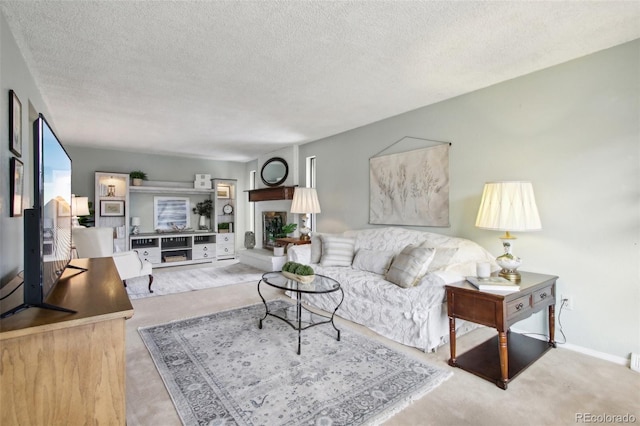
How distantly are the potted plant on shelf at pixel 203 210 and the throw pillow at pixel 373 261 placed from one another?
470 cm

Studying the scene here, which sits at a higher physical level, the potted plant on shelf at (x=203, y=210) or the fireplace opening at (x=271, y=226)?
the potted plant on shelf at (x=203, y=210)

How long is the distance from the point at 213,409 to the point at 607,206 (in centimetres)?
318

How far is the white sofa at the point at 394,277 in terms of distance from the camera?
260 cm

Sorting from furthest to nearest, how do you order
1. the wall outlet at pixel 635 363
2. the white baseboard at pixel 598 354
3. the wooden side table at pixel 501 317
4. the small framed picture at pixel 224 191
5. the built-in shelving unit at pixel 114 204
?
the small framed picture at pixel 224 191, the built-in shelving unit at pixel 114 204, the white baseboard at pixel 598 354, the wall outlet at pixel 635 363, the wooden side table at pixel 501 317

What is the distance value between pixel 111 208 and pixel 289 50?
555 cm

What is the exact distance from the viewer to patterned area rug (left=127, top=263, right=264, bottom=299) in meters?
4.47

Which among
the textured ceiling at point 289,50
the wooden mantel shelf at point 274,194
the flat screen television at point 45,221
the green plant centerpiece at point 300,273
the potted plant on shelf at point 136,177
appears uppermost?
the textured ceiling at point 289,50

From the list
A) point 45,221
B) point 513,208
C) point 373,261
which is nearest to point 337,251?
point 373,261

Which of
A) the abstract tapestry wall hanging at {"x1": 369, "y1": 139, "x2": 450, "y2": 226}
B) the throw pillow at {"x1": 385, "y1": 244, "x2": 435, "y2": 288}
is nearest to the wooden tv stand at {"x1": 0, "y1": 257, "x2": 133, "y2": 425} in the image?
the throw pillow at {"x1": 385, "y1": 244, "x2": 435, "y2": 288}

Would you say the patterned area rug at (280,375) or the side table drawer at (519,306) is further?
the side table drawer at (519,306)

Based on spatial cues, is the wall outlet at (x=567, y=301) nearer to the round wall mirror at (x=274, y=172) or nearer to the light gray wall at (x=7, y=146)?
the light gray wall at (x=7, y=146)

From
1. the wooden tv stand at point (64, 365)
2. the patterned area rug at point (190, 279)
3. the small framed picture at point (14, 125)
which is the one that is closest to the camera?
the wooden tv stand at point (64, 365)

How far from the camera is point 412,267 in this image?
286 cm

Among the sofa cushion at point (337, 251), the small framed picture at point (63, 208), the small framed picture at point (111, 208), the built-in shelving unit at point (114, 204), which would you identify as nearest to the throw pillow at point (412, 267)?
the sofa cushion at point (337, 251)
